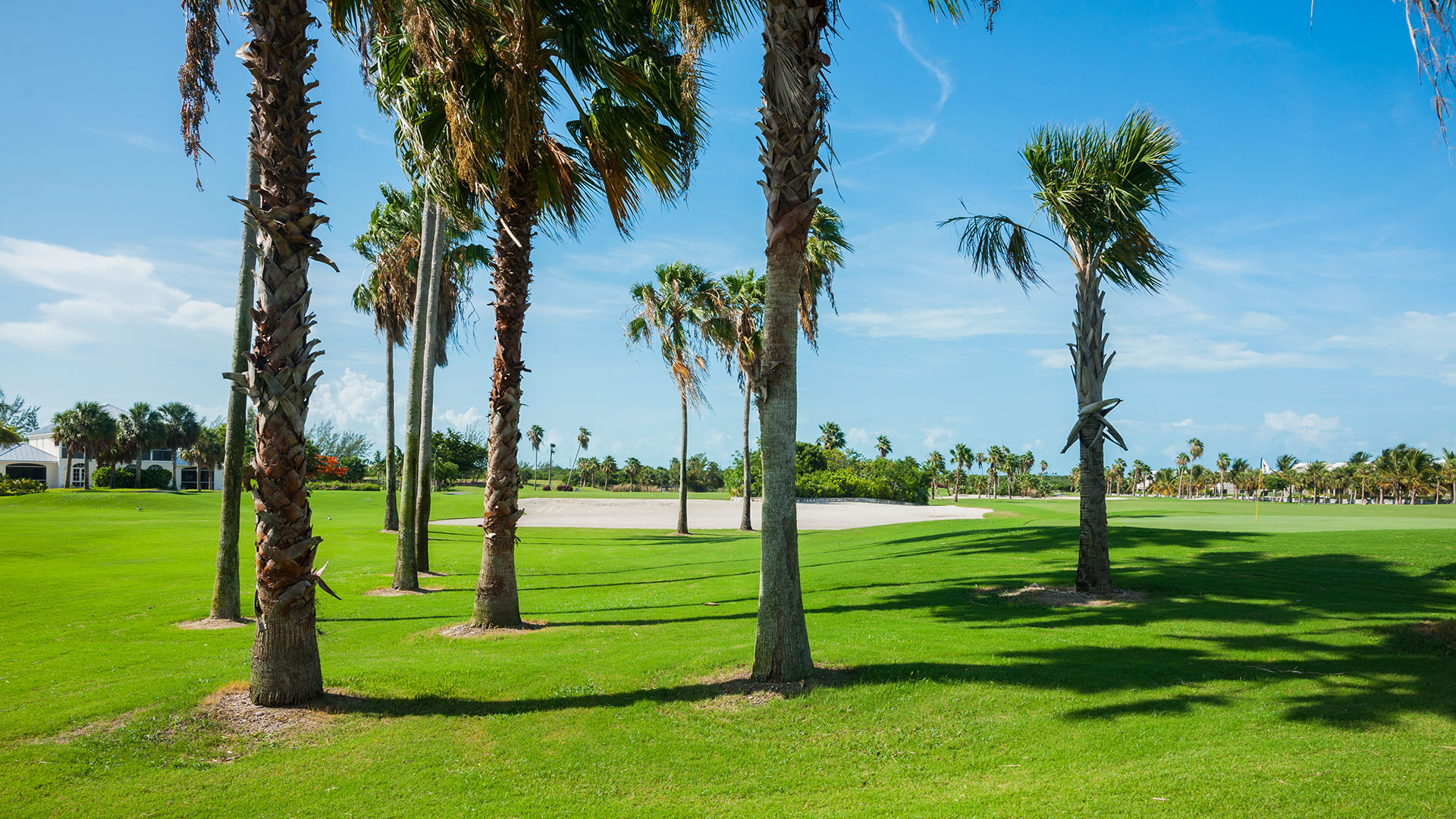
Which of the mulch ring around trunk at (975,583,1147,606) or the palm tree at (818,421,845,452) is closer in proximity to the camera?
the mulch ring around trunk at (975,583,1147,606)

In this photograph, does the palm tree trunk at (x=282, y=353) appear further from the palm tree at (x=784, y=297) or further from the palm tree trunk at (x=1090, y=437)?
the palm tree trunk at (x=1090, y=437)

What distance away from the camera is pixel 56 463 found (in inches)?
2955

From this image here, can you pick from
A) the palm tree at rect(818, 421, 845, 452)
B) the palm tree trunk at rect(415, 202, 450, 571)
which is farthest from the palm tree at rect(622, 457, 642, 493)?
the palm tree trunk at rect(415, 202, 450, 571)

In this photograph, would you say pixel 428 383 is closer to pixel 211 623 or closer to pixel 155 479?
pixel 211 623

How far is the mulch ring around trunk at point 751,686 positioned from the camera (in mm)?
7043

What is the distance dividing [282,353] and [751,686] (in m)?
5.37

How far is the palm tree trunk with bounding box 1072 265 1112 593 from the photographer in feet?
40.0

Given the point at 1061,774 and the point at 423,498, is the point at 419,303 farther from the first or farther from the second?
the point at 1061,774

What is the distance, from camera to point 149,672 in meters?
8.19

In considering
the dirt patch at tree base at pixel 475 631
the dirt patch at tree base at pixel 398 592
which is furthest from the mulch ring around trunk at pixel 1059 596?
the dirt patch at tree base at pixel 398 592

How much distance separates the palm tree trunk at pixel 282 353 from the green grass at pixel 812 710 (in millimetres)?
874

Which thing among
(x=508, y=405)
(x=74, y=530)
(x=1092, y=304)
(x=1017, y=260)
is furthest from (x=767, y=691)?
(x=74, y=530)

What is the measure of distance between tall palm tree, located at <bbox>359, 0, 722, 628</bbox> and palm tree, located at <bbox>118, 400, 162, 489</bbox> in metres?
78.1

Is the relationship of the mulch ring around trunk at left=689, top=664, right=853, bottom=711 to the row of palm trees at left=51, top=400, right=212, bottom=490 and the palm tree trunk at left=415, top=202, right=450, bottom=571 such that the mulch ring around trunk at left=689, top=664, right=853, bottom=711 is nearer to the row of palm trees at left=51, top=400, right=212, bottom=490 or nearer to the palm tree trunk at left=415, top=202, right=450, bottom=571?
the palm tree trunk at left=415, top=202, right=450, bottom=571
